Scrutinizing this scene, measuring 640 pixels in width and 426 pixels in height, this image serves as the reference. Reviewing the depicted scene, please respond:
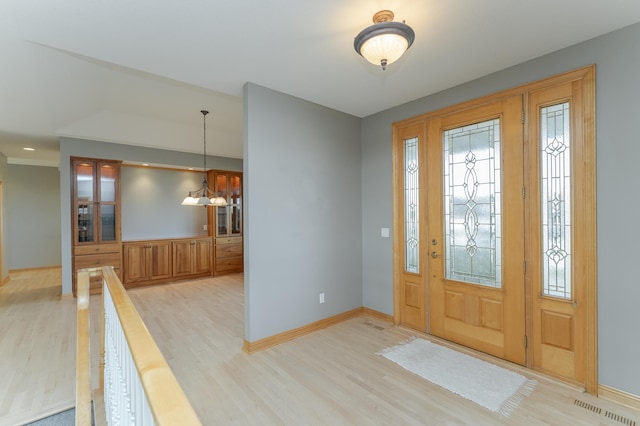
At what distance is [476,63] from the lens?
2762 millimetres

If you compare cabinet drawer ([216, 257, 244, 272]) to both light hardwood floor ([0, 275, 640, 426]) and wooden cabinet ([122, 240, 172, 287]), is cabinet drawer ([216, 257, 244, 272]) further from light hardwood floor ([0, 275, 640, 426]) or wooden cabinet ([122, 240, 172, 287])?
light hardwood floor ([0, 275, 640, 426])

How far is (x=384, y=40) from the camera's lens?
6.06ft

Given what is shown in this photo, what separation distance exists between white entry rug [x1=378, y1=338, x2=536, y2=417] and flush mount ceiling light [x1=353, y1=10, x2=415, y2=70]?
2609 mm

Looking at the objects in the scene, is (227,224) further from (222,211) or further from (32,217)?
(32,217)

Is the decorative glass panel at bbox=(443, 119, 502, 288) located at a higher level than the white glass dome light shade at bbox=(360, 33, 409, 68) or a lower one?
lower

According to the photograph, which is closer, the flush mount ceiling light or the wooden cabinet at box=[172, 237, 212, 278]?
the flush mount ceiling light

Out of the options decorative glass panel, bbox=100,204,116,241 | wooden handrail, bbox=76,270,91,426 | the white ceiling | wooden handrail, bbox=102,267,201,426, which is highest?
the white ceiling

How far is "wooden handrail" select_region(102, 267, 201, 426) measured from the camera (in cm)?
66

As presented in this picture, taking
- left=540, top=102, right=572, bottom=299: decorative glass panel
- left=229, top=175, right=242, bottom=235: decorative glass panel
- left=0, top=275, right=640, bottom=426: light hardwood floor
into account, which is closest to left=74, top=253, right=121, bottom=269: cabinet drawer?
left=0, top=275, right=640, bottom=426: light hardwood floor

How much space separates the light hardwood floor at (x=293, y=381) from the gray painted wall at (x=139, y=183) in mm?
1783

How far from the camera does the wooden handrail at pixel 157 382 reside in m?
0.66

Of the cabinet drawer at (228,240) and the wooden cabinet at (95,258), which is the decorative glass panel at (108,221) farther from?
the cabinet drawer at (228,240)

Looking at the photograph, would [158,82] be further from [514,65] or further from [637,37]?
[637,37]

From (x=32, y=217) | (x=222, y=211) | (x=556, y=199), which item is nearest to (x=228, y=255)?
(x=222, y=211)
